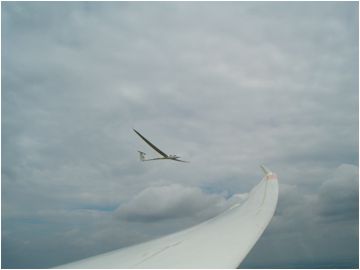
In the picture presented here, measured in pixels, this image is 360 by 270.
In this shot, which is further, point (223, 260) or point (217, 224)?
point (217, 224)

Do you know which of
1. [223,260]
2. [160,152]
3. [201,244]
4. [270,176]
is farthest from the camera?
[160,152]

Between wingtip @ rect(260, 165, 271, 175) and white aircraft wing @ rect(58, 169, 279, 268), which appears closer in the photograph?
white aircraft wing @ rect(58, 169, 279, 268)

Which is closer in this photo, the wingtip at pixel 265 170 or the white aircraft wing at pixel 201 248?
the white aircraft wing at pixel 201 248

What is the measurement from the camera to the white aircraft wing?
22.0 ft

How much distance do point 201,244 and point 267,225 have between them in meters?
3.64

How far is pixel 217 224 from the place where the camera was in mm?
10797

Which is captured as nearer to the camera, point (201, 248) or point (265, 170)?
point (201, 248)

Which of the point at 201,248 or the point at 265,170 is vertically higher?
the point at 265,170

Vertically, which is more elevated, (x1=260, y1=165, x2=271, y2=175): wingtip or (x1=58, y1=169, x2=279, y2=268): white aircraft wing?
(x1=260, y1=165, x2=271, y2=175): wingtip

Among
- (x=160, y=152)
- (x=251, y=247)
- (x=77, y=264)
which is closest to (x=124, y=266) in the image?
(x=77, y=264)

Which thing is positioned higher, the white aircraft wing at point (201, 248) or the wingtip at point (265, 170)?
the wingtip at point (265, 170)

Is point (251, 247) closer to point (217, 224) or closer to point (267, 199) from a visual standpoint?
point (217, 224)

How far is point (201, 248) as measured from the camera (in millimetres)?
7984

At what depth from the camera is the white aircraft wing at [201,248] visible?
672 centimetres
